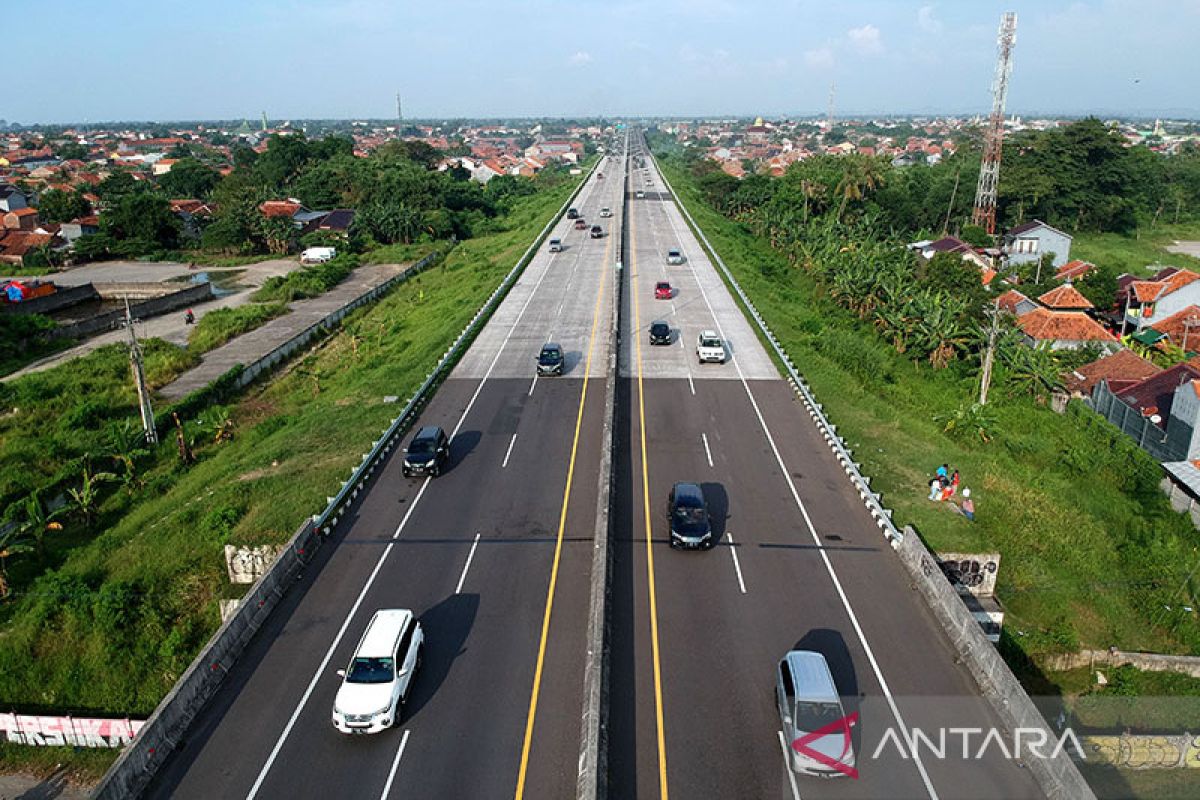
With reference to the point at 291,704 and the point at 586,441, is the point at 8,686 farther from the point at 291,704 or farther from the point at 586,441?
the point at 586,441

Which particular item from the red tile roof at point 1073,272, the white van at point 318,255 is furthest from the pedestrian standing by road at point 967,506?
the white van at point 318,255

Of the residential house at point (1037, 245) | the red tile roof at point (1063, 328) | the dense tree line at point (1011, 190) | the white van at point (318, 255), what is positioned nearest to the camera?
the red tile roof at point (1063, 328)

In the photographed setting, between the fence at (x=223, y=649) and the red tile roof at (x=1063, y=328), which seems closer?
the fence at (x=223, y=649)

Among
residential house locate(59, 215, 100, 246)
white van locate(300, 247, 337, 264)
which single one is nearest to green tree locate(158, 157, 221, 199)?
residential house locate(59, 215, 100, 246)

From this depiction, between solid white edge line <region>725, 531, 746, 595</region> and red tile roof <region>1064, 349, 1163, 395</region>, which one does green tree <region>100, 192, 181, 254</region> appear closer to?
solid white edge line <region>725, 531, 746, 595</region>

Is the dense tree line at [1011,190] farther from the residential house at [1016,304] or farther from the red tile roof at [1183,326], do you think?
the red tile roof at [1183,326]

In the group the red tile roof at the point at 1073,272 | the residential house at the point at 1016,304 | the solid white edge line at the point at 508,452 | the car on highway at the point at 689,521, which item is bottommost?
the solid white edge line at the point at 508,452

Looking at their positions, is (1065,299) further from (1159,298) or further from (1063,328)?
(1063,328)
